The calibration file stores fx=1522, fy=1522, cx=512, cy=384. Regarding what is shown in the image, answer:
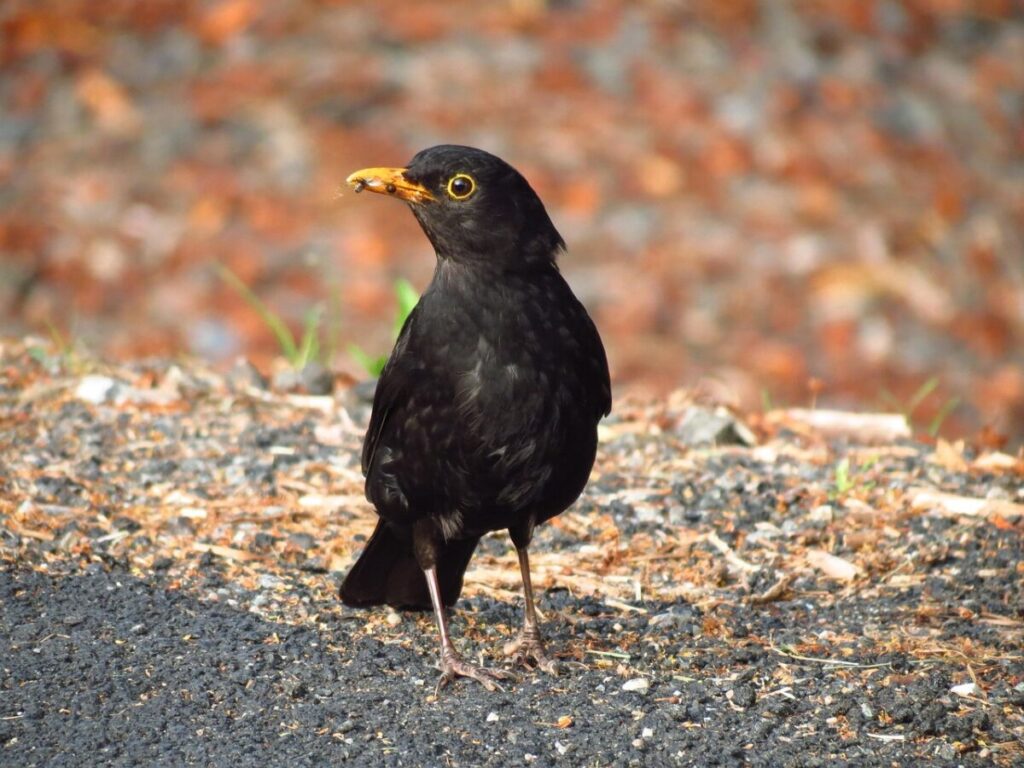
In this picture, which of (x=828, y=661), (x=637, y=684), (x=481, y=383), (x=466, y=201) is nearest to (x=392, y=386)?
(x=481, y=383)

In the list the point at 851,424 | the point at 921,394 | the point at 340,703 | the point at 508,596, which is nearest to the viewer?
the point at 340,703

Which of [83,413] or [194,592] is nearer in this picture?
[194,592]

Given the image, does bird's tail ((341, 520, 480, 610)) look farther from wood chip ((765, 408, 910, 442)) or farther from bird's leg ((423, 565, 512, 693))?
wood chip ((765, 408, 910, 442))

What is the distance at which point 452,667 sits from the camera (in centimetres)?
444

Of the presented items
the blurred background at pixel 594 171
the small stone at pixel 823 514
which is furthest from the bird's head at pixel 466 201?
the blurred background at pixel 594 171

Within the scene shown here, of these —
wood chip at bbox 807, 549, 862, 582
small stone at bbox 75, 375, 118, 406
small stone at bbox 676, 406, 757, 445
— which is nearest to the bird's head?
wood chip at bbox 807, 549, 862, 582

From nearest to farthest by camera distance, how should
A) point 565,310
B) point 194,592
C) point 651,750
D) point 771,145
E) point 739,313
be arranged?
point 651,750 < point 565,310 < point 194,592 < point 739,313 < point 771,145

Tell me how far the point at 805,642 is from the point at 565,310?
4.16 ft

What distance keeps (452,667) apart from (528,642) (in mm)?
292

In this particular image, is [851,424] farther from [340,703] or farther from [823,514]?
[340,703]

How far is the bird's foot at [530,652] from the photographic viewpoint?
179 inches

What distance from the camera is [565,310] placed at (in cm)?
452

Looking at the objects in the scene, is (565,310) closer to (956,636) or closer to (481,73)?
(956,636)

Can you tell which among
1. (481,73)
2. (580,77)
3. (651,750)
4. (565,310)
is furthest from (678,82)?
(651,750)
